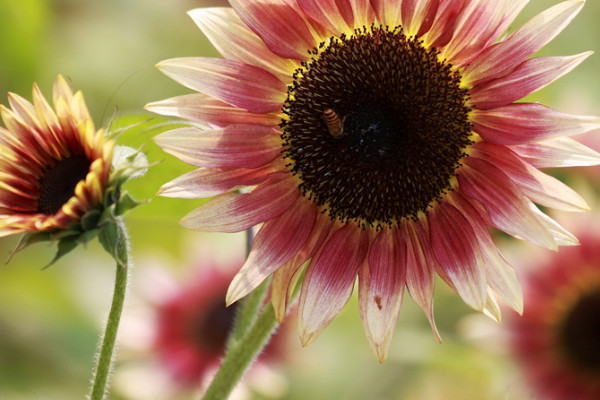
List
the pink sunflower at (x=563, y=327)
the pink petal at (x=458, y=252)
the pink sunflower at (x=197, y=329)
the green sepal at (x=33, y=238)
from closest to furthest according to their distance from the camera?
the green sepal at (x=33, y=238)
the pink petal at (x=458, y=252)
the pink sunflower at (x=563, y=327)
the pink sunflower at (x=197, y=329)

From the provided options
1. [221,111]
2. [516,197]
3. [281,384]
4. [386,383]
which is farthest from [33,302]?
[516,197]

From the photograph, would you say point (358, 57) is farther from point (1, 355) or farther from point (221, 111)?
point (1, 355)

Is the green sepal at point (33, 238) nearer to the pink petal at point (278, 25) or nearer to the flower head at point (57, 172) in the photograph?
the flower head at point (57, 172)

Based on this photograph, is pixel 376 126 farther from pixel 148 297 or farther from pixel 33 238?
pixel 148 297

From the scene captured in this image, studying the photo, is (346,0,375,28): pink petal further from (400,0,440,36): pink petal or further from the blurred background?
the blurred background

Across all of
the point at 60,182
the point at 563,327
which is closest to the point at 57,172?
the point at 60,182

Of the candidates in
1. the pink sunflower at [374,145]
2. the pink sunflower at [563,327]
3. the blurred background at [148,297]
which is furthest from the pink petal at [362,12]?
the pink sunflower at [563,327]

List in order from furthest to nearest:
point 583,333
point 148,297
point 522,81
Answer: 1. point 148,297
2. point 583,333
3. point 522,81

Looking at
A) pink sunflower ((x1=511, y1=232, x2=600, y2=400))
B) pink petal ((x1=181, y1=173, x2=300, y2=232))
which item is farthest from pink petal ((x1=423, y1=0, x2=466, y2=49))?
pink sunflower ((x1=511, y1=232, x2=600, y2=400))
